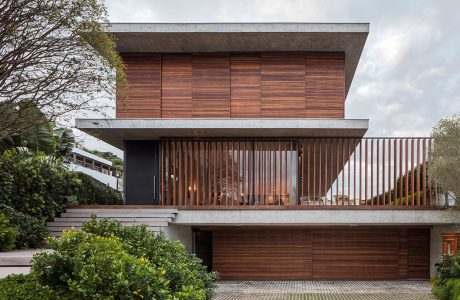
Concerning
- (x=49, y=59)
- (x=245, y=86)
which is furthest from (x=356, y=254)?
(x=49, y=59)

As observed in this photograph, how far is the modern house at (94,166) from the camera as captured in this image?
37.3 metres

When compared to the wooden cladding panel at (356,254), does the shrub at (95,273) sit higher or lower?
higher

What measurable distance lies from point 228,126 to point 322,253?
264 inches

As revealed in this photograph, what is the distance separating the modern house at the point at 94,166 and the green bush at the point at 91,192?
19.6m

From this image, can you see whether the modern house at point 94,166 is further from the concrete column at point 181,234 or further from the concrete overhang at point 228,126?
the concrete overhang at point 228,126

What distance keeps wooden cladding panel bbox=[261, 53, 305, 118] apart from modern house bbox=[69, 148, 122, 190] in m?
24.6

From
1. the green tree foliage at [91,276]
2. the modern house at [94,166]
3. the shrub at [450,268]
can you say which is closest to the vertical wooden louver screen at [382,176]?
the shrub at [450,268]

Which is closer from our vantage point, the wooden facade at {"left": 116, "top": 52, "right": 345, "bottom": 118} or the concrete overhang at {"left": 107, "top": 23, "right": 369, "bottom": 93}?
the concrete overhang at {"left": 107, "top": 23, "right": 369, "bottom": 93}

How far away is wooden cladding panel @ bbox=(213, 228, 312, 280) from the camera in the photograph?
1590cm

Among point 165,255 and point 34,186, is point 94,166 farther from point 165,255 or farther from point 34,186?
point 165,255

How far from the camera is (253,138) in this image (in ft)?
47.4

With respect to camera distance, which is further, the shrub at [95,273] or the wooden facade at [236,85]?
the wooden facade at [236,85]

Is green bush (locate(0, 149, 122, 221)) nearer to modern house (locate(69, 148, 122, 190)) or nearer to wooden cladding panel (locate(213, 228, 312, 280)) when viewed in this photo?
wooden cladding panel (locate(213, 228, 312, 280))

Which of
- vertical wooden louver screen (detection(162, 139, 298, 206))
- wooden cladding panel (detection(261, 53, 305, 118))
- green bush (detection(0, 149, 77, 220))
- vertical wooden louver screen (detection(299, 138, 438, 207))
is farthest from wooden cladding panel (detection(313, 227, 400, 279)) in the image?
green bush (detection(0, 149, 77, 220))
